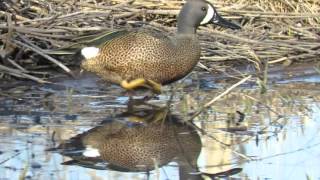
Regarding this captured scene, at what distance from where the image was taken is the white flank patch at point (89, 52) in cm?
605

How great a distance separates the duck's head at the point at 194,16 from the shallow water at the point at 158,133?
41 cm

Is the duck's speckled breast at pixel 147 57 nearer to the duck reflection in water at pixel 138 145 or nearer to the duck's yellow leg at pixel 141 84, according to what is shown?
the duck's yellow leg at pixel 141 84

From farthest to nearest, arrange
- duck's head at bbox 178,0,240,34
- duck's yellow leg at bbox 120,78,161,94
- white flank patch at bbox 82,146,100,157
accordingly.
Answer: duck's head at bbox 178,0,240,34 → duck's yellow leg at bbox 120,78,161,94 → white flank patch at bbox 82,146,100,157

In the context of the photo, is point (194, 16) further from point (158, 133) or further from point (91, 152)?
point (91, 152)

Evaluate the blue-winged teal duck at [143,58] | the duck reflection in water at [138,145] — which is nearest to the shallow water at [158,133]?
the duck reflection in water at [138,145]

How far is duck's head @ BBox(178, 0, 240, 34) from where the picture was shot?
A: 6191 mm

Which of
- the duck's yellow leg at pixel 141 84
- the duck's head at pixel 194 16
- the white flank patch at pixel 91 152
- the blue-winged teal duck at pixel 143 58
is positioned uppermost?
the duck's head at pixel 194 16

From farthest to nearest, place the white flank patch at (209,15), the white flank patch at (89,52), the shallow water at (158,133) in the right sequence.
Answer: the white flank patch at (209,15) → the white flank patch at (89,52) → the shallow water at (158,133)

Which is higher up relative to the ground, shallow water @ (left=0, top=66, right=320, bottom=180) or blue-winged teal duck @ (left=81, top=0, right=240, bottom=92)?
blue-winged teal duck @ (left=81, top=0, right=240, bottom=92)

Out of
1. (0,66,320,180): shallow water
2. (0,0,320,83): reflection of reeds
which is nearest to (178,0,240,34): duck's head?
(0,66,320,180): shallow water

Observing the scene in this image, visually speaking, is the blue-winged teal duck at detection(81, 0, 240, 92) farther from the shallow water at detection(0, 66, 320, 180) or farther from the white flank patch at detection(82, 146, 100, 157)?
the white flank patch at detection(82, 146, 100, 157)

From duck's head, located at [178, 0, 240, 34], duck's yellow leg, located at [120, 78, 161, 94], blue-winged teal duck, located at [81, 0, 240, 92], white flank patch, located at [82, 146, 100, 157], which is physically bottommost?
white flank patch, located at [82, 146, 100, 157]

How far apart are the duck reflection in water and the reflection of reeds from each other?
4.13 feet

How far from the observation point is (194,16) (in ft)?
20.5
